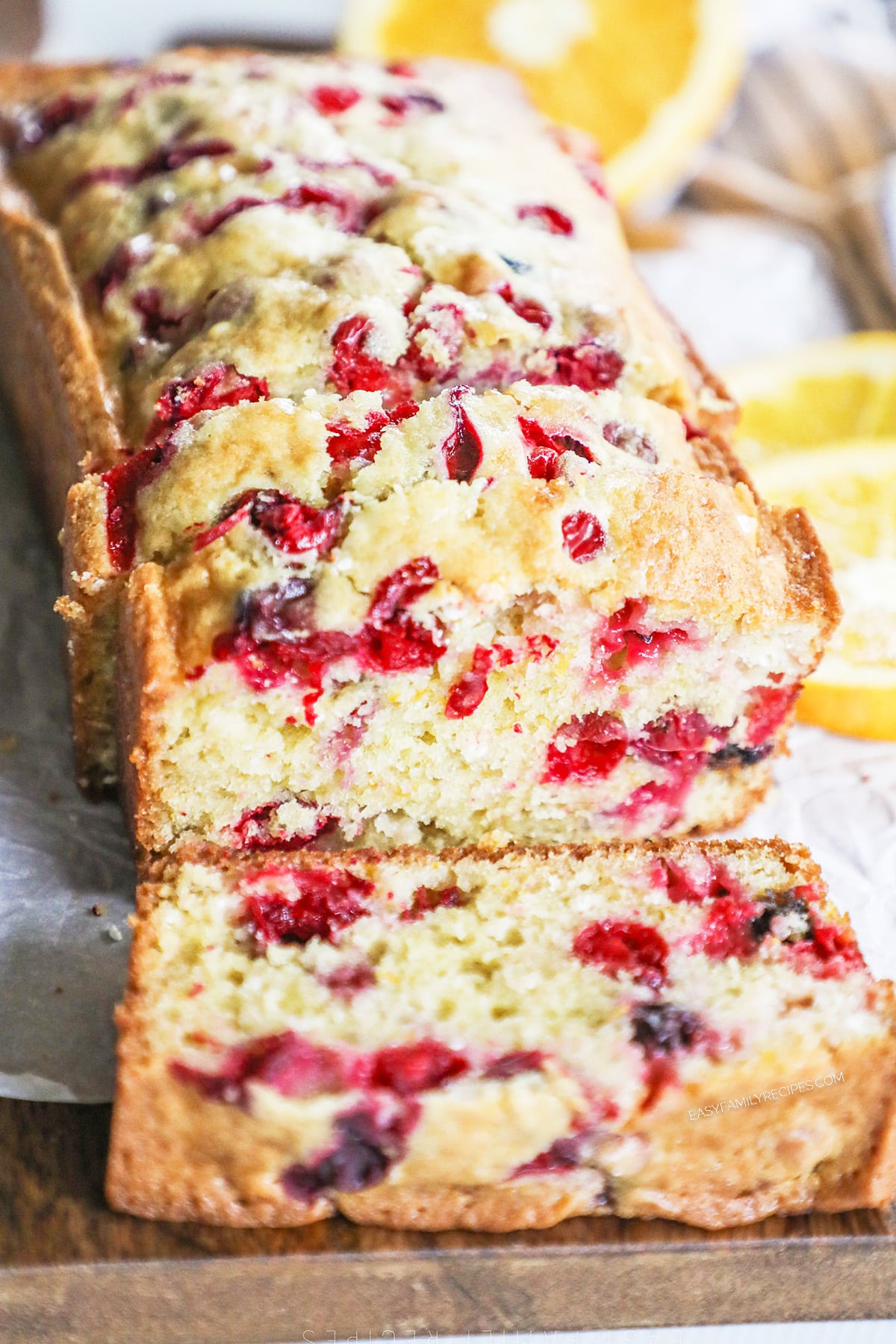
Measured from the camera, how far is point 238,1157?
2.39 meters

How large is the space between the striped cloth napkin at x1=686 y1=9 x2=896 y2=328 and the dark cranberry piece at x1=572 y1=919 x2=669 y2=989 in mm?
3166

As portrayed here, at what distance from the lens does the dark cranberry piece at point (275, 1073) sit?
2.37m

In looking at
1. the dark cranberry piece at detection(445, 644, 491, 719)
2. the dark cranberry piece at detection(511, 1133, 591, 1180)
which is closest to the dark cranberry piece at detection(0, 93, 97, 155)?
the dark cranberry piece at detection(445, 644, 491, 719)

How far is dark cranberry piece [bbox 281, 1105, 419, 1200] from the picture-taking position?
2363mm

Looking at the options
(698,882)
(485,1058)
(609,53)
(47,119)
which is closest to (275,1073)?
(485,1058)

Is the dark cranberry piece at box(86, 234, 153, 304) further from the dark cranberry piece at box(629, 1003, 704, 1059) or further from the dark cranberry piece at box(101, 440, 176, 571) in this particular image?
the dark cranberry piece at box(629, 1003, 704, 1059)

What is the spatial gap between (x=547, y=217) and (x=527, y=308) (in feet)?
1.59

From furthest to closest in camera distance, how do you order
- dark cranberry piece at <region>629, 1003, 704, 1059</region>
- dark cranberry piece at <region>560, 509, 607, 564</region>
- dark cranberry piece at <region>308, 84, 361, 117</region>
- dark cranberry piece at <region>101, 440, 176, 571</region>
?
1. dark cranberry piece at <region>308, 84, 361, 117</region>
2. dark cranberry piece at <region>101, 440, 176, 571</region>
3. dark cranberry piece at <region>560, 509, 607, 564</region>
4. dark cranberry piece at <region>629, 1003, 704, 1059</region>

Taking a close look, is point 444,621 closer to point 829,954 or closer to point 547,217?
point 829,954

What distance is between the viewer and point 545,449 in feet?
9.62

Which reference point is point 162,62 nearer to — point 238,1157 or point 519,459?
point 519,459

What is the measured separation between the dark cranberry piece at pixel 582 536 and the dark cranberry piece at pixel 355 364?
21.4 inches

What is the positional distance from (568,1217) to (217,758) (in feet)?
3.53

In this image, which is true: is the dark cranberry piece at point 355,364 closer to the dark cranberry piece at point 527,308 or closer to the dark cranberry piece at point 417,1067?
the dark cranberry piece at point 527,308
